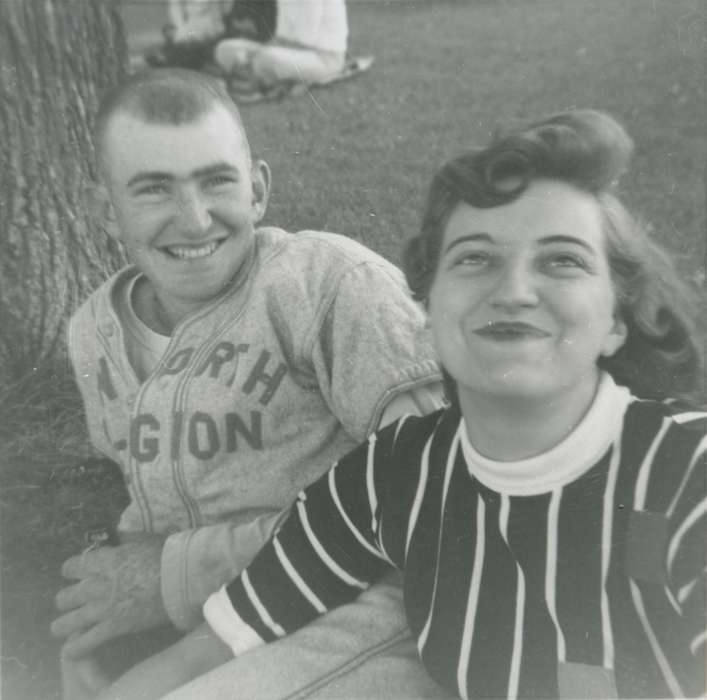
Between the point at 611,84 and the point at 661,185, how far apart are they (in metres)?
0.43

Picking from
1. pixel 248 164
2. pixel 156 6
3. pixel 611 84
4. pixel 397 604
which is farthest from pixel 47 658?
pixel 156 6

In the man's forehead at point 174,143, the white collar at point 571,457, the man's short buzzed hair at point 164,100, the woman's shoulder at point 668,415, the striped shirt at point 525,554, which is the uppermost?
the man's short buzzed hair at point 164,100

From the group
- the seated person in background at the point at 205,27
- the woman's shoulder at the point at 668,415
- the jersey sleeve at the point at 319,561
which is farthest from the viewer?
the seated person in background at the point at 205,27

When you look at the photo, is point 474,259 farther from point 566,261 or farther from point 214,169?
point 214,169

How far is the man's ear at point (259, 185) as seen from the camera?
2.11 m

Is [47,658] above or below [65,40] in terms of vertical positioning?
below

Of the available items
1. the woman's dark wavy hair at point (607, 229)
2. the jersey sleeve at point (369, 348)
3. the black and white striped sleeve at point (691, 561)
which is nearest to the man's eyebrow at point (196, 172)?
the jersey sleeve at point (369, 348)

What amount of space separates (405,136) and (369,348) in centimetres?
139

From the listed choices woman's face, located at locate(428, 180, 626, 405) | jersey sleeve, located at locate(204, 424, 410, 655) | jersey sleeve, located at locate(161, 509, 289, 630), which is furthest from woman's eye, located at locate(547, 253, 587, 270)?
jersey sleeve, located at locate(161, 509, 289, 630)

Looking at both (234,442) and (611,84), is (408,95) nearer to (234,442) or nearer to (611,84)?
(611,84)

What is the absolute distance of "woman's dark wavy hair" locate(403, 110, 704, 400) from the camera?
1480 mm

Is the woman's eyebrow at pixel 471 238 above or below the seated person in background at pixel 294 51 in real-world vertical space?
below

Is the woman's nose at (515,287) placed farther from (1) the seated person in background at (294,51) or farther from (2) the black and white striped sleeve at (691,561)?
(1) the seated person in background at (294,51)

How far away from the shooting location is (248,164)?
81.4 inches
